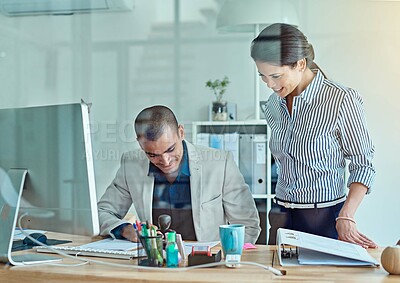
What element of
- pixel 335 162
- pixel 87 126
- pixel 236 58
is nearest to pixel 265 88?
pixel 236 58

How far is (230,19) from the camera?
2.56m

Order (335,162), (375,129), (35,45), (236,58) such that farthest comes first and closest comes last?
1. (35,45)
2. (236,58)
3. (375,129)
4. (335,162)

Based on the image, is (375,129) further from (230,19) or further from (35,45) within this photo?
(35,45)

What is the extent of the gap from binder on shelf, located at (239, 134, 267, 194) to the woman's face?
26cm

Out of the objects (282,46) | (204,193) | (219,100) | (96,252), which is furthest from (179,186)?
(96,252)

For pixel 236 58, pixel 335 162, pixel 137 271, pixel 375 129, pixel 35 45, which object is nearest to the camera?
pixel 137 271

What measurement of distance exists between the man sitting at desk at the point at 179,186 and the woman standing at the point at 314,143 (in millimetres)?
177

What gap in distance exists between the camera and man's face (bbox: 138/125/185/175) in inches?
96.7

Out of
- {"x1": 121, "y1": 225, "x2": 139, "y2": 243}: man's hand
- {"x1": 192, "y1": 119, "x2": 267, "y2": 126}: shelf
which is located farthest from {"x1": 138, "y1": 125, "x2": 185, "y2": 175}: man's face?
{"x1": 121, "y1": 225, "x2": 139, "y2": 243}: man's hand

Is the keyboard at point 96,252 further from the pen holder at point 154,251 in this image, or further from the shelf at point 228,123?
the shelf at point 228,123

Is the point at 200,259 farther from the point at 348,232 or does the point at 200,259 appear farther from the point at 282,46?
Result: the point at 282,46

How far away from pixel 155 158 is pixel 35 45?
80cm

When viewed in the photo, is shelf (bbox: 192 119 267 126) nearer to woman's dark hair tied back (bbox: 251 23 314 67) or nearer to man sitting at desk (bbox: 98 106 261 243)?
man sitting at desk (bbox: 98 106 261 243)

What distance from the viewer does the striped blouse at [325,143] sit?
7.22ft
